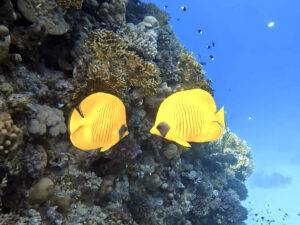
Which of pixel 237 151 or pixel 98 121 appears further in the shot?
pixel 237 151

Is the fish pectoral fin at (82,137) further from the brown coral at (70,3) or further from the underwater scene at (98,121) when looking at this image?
the brown coral at (70,3)

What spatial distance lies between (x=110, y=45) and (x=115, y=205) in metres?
2.99

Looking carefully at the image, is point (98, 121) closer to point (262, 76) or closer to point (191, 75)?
point (191, 75)

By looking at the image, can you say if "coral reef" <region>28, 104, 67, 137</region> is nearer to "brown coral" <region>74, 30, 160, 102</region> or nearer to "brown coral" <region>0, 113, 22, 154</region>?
"brown coral" <region>0, 113, 22, 154</region>

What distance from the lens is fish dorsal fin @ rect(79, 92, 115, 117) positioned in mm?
1968

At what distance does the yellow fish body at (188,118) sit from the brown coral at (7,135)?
147 centimetres

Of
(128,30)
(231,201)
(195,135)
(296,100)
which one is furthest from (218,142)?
(296,100)

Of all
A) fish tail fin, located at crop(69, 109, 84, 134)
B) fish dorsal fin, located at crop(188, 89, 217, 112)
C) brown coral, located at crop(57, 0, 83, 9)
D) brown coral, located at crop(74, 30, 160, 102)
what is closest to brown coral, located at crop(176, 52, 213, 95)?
brown coral, located at crop(74, 30, 160, 102)

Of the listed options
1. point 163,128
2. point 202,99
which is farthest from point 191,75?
point 163,128

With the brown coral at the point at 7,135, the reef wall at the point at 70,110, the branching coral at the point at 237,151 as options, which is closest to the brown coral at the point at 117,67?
the reef wall at the point at 70,110

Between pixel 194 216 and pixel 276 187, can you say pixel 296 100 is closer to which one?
pixel 276 187

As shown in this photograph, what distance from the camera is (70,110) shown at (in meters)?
3.64

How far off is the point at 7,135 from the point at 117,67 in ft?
7.66

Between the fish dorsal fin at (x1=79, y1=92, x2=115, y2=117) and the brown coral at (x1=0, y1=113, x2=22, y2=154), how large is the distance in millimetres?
975
